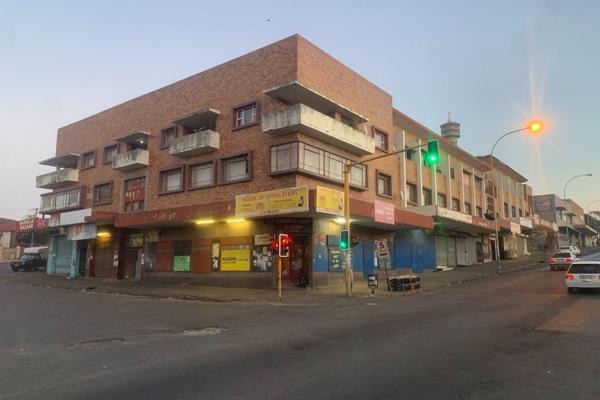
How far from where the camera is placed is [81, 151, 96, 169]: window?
125 feet

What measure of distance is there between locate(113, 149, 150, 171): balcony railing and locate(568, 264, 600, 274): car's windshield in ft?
89.2

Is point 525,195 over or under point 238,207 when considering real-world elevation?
over

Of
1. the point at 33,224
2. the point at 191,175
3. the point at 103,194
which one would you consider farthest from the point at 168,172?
the point at 33,224

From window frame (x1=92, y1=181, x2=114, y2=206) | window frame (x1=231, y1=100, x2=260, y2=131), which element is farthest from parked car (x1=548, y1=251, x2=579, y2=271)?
window frame (x1=92, y1=181, x2=114, y2=206)

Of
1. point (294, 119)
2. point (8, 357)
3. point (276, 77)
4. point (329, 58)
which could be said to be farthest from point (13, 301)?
point (329, 58)

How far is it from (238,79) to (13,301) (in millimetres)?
17149

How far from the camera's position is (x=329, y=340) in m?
9.65

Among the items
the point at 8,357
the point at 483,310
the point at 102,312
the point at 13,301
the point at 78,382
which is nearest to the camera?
the point at 78,382

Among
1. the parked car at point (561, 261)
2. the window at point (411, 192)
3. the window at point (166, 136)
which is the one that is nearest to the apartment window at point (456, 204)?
the window at point (411, 192)

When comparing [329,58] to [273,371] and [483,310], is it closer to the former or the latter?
[483,310]

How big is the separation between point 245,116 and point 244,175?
3.78 metres

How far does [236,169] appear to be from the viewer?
88.2 feet

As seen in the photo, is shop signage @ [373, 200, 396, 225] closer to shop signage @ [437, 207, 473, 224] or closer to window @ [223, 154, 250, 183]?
shop signage @ [437, 207, 473, 224]

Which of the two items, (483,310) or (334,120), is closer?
(483,310)
